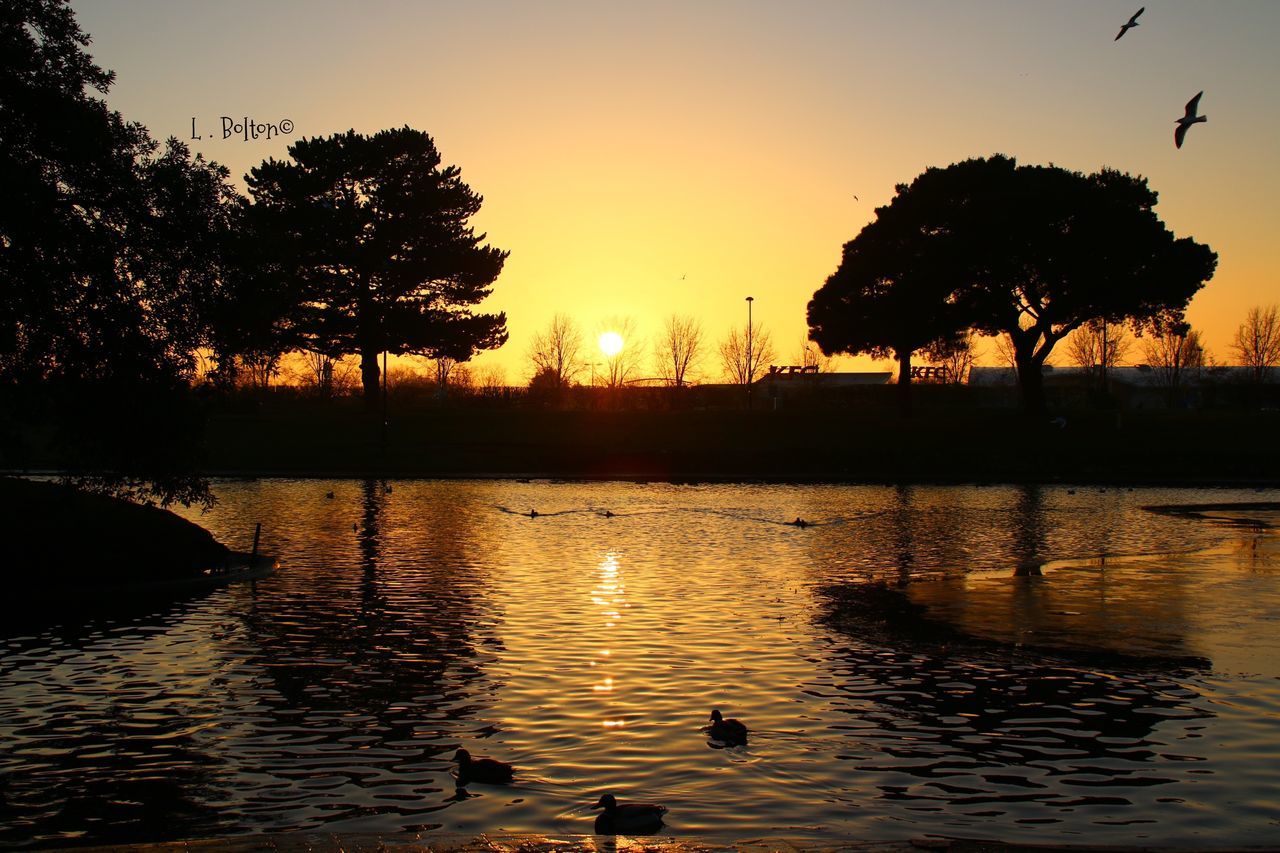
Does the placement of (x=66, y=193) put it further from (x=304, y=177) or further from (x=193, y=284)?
(x=304, y=177)

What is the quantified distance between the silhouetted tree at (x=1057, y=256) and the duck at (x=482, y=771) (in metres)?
58.8

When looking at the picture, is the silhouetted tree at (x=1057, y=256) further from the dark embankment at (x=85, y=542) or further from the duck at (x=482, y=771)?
the duck at (x=482, y=771)

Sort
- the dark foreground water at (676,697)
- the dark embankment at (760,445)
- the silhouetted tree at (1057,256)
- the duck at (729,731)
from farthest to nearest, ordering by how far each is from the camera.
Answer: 1. the silhouetted tree at (1057,256)
2. the dark embankment at (760,445)
3. the duck at (729,731)
4. the dark foreground water at (676,697)

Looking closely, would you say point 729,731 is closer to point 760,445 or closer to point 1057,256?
point 760,445

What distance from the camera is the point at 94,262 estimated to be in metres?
19.1

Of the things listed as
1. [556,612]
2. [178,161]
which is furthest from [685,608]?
[178,161]

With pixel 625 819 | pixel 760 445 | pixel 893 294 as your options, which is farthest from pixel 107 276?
pixel 893 294

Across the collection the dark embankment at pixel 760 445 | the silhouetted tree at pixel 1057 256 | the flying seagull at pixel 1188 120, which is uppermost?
the silhouetted tree at pixel 1057 256

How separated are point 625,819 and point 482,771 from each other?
4.94ft

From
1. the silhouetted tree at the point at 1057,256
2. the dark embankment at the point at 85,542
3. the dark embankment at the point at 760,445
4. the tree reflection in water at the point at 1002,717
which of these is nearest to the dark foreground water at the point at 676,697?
the tree reflection in water at the point at 1002,717

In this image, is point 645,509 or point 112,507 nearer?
point 112,507

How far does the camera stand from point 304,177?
66500 millimetres

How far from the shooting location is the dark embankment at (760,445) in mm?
52281

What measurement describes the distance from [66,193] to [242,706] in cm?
1170
